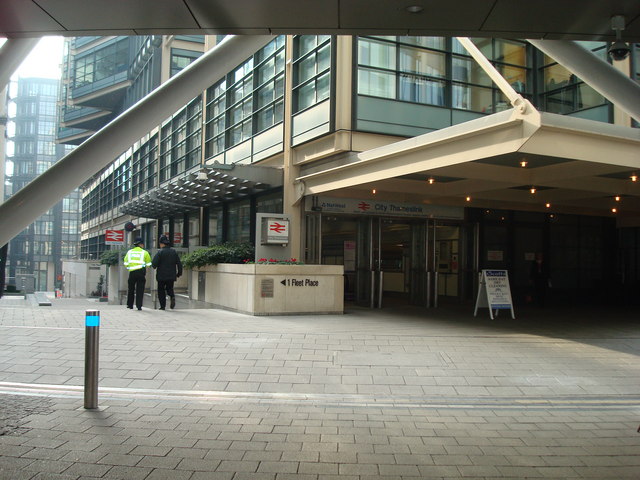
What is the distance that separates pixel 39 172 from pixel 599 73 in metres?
102

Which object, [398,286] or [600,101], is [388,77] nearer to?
[600,101]

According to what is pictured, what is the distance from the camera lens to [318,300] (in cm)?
1262

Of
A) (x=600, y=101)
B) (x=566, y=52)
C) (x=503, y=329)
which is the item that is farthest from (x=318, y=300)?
(x=600, y=101)

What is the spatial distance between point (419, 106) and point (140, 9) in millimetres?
11410

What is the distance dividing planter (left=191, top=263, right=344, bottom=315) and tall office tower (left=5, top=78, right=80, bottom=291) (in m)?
88.6

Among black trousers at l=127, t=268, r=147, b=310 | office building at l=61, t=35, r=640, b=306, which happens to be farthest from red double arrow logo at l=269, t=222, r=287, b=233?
black trousers at l=127, t=268, r=147, b=310

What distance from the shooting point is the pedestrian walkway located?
424 centimetres

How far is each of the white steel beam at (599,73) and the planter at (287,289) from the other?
24.0 feet

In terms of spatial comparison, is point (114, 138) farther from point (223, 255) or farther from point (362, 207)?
point (362, 207)

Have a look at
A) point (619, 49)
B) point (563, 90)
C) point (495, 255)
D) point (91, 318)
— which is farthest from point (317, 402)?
point (563, 90)

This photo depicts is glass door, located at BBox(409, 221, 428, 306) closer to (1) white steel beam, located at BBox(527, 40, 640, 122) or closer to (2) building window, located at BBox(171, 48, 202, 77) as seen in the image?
(1) white steel beam, located at BBox(527, 40, 640, 122)

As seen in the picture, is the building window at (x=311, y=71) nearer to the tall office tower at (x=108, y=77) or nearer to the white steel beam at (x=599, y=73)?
the white steel beam at (x=599, y=73)

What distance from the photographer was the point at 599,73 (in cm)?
628

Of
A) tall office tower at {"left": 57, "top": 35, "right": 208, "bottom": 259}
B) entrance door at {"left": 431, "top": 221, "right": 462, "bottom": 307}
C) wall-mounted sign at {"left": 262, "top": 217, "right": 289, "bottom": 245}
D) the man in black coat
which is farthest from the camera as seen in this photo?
tall office tower at {"left": 57, "top": 35, "right": 208, "bottom": 259}
